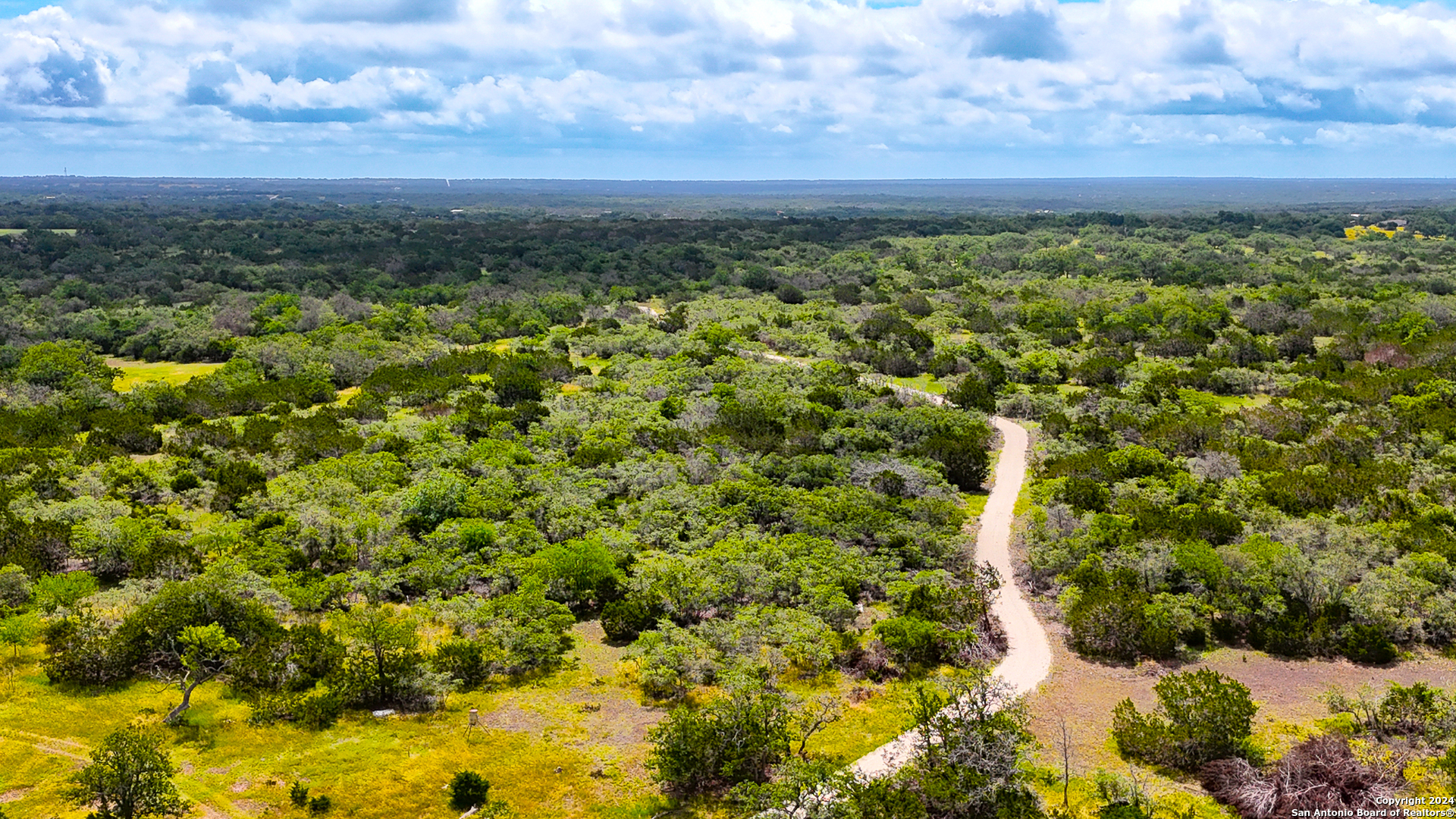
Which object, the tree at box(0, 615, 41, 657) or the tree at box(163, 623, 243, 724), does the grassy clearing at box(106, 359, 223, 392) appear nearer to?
the tree at box(0, 615, 41, 657)

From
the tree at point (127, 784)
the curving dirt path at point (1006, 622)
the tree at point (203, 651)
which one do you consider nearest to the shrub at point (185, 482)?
the tree at point (203, 651)

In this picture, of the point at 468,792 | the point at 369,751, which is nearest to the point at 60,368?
the point at 369,751

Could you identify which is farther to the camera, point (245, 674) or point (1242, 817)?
point (245, 674)

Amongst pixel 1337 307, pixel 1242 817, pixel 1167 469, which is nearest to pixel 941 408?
pixel 1167 469

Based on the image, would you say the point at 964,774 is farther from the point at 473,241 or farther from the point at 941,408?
the point at 473,241

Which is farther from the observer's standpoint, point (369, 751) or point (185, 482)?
point (185, 482)

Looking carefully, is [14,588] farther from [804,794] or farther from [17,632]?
[804,794]
